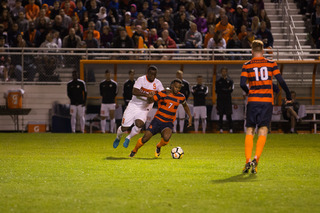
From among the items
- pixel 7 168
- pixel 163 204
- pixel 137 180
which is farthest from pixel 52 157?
pixel 163 204

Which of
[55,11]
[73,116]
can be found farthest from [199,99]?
[55,11]


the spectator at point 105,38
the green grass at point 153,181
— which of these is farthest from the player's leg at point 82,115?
the green grass at point 153,181

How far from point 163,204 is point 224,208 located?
706 millimetres

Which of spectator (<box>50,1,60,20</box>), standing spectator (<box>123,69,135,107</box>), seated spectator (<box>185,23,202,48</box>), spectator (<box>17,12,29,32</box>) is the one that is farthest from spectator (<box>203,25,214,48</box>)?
spectator (<box>17,12,29,32</box>)

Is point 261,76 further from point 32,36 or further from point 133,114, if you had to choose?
point 32,36

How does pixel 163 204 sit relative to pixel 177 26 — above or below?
below

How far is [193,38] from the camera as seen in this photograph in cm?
2255

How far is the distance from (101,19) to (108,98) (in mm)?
4497

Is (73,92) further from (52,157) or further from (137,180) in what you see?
(137,180)

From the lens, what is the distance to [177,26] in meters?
23.4

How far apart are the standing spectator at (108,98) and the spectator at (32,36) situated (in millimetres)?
3627

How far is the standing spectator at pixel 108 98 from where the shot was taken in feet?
67.2

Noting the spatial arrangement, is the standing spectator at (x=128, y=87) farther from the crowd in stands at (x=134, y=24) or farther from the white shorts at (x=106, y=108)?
the crowd in stands at (x=134, y=24)

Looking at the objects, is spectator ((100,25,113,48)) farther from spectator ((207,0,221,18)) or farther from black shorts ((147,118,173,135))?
black shorts ((147,118,173,135))
